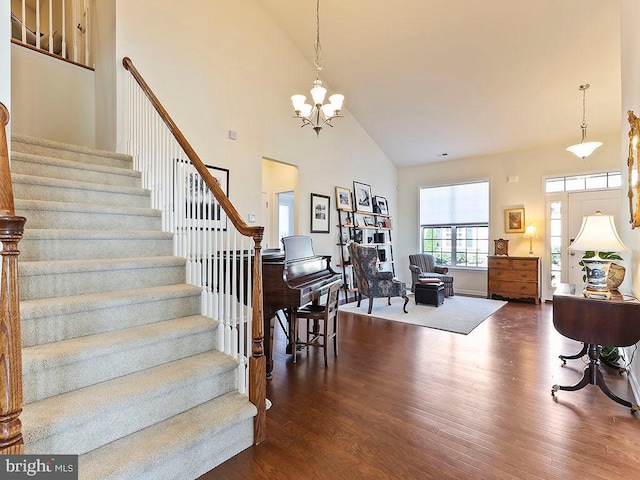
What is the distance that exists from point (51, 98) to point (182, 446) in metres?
4.17

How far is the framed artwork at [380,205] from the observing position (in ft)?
24.7

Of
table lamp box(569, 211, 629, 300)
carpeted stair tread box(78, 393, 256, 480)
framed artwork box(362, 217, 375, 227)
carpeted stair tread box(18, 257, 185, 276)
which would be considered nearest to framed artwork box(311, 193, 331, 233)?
framed artwork box(362, 217, 375, 227)

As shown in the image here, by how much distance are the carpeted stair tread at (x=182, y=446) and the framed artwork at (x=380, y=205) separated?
239 inches

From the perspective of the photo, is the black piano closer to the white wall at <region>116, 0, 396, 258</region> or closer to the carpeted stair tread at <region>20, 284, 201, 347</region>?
the carpeted stair tread at <region>20, 284, 201, 347</region>

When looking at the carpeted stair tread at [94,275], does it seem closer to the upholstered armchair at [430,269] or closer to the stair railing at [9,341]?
the stair railing at [9,341]

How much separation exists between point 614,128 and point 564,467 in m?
6.49

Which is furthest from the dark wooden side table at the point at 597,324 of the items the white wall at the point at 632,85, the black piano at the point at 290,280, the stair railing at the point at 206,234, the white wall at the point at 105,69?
the white wall at the point at 105,69

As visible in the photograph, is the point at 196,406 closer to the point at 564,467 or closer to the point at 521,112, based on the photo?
the point at 564,467

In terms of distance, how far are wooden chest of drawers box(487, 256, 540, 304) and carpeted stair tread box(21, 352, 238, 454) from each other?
6.21 metres

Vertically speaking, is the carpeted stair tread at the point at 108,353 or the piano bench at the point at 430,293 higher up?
the carpeted stair tread at the point at 108,353

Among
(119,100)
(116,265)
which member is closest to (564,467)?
(116,265)

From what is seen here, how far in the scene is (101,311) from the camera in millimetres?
1918

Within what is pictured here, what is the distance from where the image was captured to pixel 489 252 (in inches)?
282

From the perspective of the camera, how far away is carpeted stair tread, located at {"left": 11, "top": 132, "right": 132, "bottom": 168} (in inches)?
106
